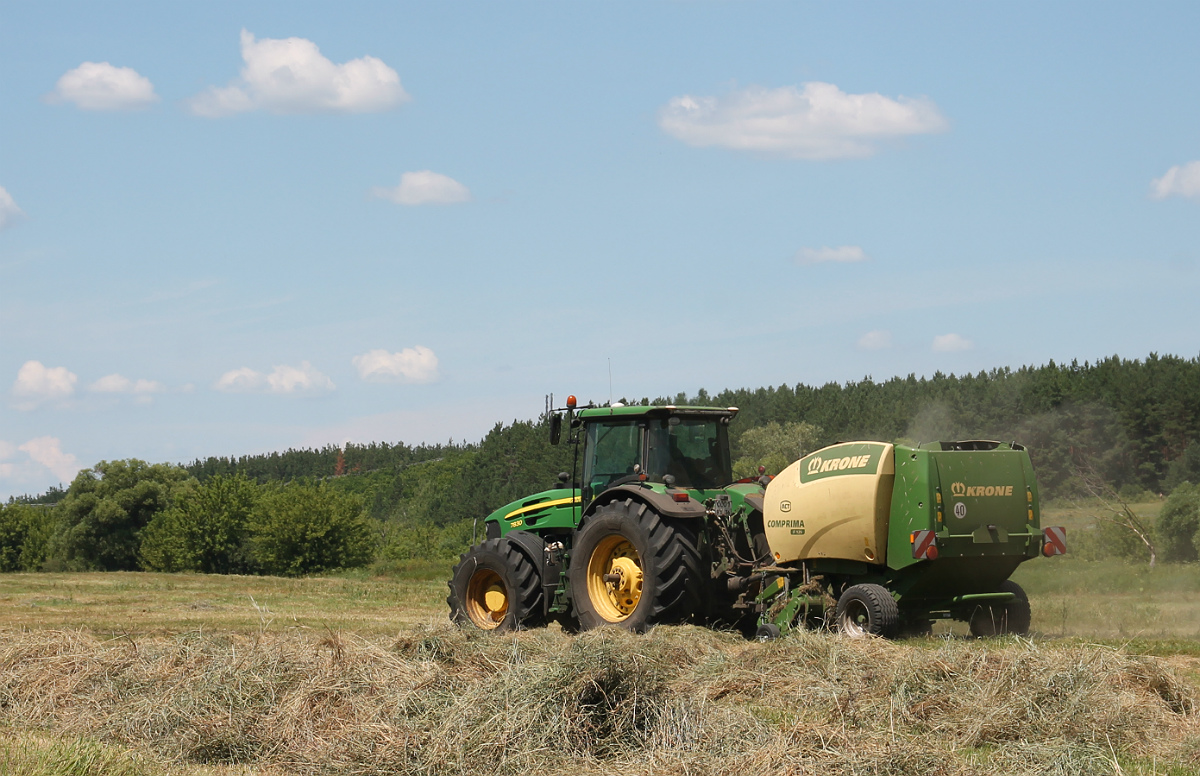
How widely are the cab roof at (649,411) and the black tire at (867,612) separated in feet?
9.16

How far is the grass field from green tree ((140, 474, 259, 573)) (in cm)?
5018

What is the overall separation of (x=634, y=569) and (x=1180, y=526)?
17.7 metres

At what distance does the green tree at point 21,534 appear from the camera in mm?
79963

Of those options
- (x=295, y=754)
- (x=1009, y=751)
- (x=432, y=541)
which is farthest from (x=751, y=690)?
(x=432, y=541)

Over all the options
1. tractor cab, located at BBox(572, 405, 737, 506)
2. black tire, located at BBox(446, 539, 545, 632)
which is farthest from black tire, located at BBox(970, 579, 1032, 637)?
black tire, located at BBox(446, 539, 545, 632)

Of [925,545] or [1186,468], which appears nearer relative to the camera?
[925,545]

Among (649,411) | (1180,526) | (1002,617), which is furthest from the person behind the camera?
(1180,526)

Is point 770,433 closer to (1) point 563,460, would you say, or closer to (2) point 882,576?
(1) point 563,460

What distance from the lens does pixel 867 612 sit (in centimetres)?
1050

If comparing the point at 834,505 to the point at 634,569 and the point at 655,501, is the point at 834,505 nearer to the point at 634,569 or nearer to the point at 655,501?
the point at 655,501

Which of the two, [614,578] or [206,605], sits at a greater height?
[614,578]

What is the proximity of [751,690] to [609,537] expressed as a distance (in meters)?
4.50

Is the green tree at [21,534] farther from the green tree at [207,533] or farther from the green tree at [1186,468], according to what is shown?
the green tree at [1186,468]

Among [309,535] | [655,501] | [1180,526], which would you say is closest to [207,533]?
[309,535]
